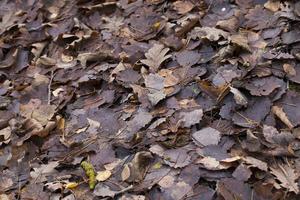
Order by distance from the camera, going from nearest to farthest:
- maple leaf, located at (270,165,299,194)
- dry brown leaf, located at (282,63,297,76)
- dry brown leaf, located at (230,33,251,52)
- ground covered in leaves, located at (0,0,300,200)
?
maple leaf, located at (270,165,299,194) < ground covered in leaves, located at (0,0,300,200) < dry brown leaf, located at (282,63,297,76) < dry brown leaf, located at (230,33,251,52)

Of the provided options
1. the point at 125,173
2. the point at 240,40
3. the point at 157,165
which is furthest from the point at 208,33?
the point at 125,173

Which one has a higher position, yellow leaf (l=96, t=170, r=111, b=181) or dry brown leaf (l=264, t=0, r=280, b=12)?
dry brown leaf (l=264, t=0, r=280, b=12)

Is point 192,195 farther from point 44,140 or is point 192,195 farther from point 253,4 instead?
point 253,4

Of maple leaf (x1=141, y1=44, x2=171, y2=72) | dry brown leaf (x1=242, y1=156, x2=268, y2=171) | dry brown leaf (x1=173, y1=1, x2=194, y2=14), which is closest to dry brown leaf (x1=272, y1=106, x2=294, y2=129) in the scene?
dry brown leaf (x1=242, y1=156, x2=268, y2=171)

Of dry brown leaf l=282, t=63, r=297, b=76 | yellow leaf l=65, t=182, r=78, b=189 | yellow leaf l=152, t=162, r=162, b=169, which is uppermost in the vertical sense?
dry brown leaf l=282, t=63, r=297, b=76

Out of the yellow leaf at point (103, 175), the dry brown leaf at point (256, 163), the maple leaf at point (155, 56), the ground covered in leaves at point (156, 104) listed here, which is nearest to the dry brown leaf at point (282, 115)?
the ground covered in leaves at point (156, 104)

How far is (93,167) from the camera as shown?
2.29 m

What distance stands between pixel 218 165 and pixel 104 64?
1.17 metres

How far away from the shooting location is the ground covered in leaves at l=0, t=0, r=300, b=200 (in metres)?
2.12

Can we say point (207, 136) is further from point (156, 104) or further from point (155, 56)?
point (155, 56)

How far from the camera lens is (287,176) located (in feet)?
6.51

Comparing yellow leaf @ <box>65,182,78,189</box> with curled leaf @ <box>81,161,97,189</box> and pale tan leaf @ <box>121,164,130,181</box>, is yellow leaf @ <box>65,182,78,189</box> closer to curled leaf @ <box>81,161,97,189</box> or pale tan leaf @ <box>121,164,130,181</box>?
curled leaf @ <box>81,161,97,189</box>

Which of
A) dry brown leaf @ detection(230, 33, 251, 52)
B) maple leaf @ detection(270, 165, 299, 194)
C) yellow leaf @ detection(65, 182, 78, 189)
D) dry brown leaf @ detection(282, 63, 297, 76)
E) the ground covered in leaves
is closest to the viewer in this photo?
maple leaf @ detection(270, 165, 299, 194)

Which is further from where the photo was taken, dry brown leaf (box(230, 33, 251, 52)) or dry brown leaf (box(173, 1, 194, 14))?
dry brown leaf (box(173, 1, 194, 14))
